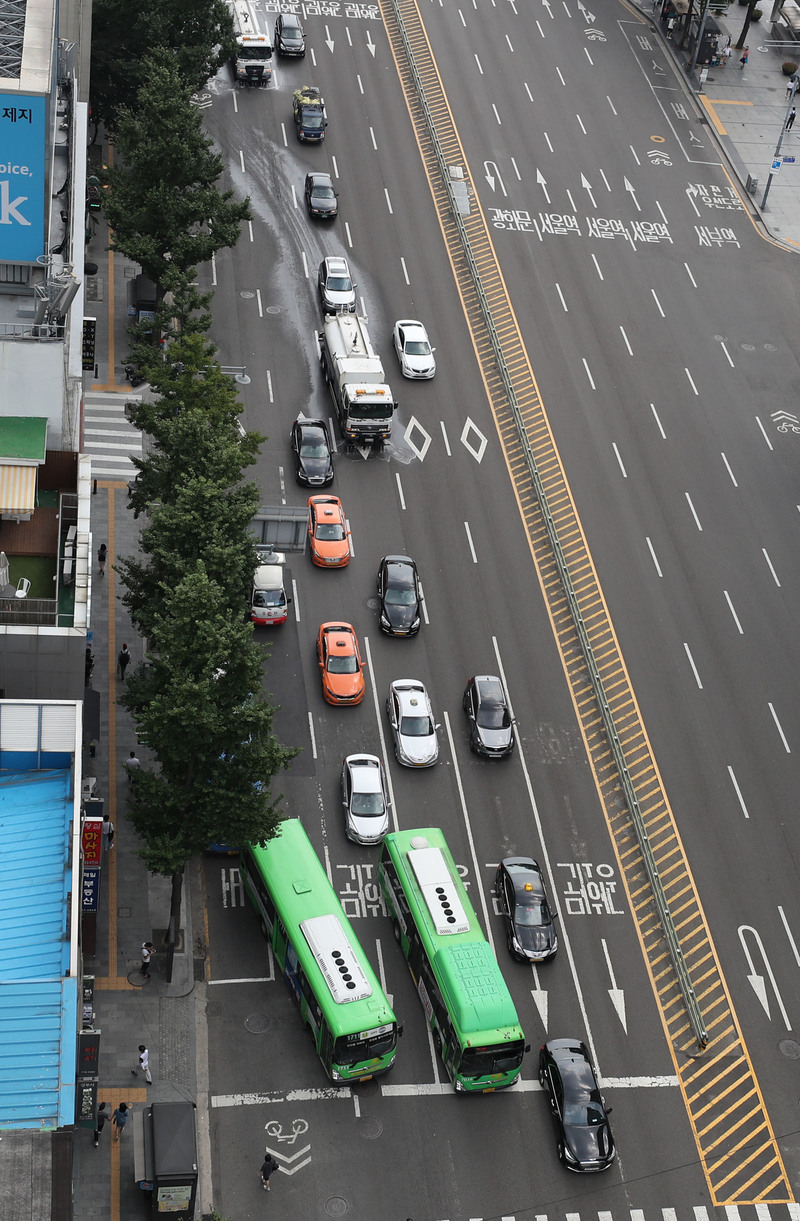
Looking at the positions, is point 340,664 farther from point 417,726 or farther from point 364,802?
point 364,802

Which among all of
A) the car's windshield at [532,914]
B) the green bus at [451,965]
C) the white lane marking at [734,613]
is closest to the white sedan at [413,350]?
the white lane marking at [734,613]

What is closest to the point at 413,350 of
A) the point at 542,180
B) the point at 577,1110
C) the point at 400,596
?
the point at 400,596

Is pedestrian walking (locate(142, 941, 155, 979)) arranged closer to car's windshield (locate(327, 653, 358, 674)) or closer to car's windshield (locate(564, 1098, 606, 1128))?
car's windshield (locate(564, 1098, 606, 1128))

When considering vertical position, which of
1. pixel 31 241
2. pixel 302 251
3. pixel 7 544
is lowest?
pixel 302 251

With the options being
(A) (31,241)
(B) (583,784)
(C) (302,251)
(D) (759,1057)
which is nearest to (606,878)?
(B) (583,784)

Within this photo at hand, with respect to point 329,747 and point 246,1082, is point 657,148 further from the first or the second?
point 246,1082

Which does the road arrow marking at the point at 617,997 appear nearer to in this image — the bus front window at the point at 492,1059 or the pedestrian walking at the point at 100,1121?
the bus front window at the point at 492,1059
